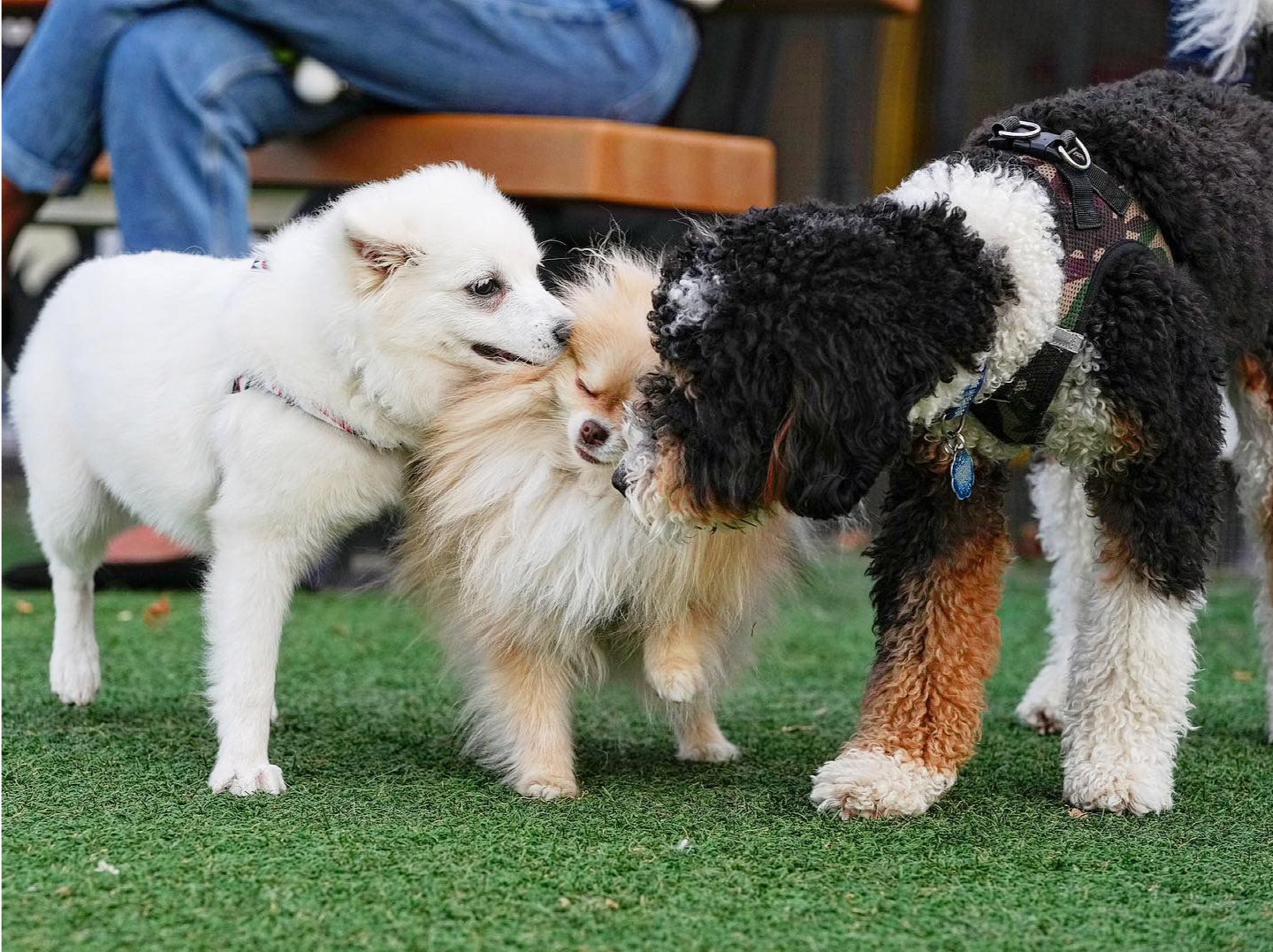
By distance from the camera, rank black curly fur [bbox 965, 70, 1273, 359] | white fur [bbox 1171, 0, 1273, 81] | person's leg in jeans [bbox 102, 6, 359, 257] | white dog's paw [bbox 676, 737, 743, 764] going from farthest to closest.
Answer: person's leg in jeans [bbox 102, 6, 359, 257] < white fur [bbox 1171, 0, 1273, 81] < white dog's paw [bbox 676, 737, 743, 764] < black curly fur [bbox 965, 70, 1273, 359]

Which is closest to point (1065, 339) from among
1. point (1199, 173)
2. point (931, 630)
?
point (1199, 173)

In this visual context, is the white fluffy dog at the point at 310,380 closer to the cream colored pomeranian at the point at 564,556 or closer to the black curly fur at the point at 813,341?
the cream colored pomeranian at the point at 564,556

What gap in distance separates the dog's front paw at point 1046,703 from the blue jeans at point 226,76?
200 centimetres

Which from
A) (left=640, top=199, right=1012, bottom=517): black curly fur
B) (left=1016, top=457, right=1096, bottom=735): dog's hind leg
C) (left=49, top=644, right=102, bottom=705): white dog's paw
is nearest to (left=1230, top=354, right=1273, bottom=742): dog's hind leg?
(left=1016, top=457, right=1096, bottom=735): dog's hind leg

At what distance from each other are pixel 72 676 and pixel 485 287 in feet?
4.29

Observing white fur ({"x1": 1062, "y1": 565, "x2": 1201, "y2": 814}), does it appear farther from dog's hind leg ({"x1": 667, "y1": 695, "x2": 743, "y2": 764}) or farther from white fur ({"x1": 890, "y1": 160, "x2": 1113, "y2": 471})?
dog's hind leg ({"x1": 667, "y1": 695, "x2": 743, "y2": 764})

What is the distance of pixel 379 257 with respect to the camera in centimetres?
252

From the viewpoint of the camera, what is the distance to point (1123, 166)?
7.82 feet

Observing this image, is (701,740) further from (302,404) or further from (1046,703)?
(302,404)

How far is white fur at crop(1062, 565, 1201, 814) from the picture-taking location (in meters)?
2.43

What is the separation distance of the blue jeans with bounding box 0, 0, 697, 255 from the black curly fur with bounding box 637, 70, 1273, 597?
5.85ft

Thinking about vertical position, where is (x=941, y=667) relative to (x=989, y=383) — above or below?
below

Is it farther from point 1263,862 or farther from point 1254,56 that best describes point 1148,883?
point 1254,56

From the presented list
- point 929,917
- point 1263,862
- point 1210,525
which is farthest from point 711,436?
point 1263,862
